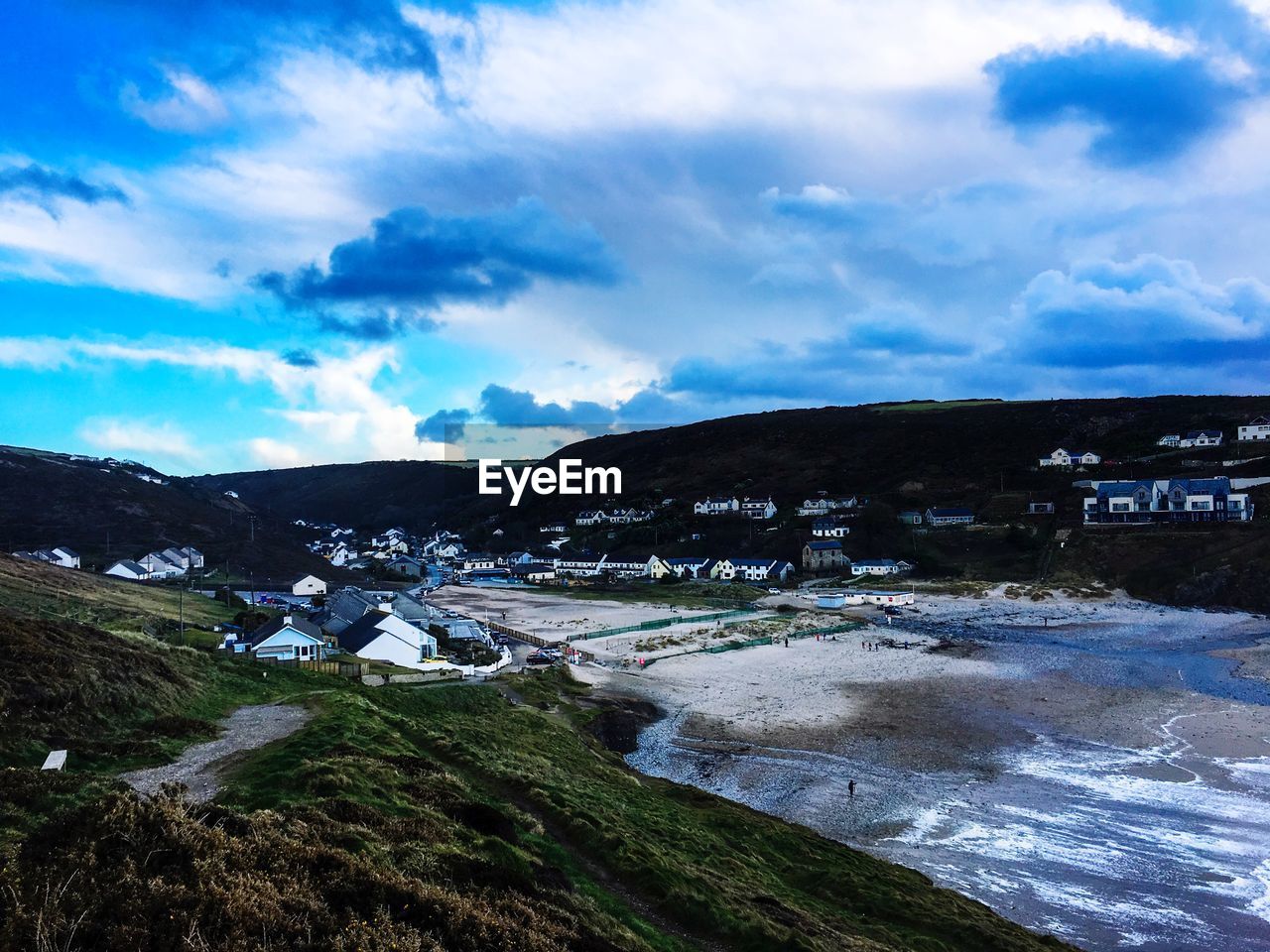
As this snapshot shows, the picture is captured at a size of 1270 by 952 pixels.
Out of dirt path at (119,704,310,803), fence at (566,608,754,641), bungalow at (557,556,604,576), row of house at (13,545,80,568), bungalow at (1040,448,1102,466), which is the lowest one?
fence at (566,608,754,641)

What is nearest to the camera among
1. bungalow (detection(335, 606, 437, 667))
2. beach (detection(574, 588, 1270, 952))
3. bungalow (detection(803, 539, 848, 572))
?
beach (detection(574, 588, 1270, 952))

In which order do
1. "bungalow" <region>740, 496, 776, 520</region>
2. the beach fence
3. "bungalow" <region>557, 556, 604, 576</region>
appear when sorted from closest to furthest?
the beach fence → "bungalow" <region>557, 556, 604, 576</region> → "bungalow" <region>740, 496, 776, 520</region>

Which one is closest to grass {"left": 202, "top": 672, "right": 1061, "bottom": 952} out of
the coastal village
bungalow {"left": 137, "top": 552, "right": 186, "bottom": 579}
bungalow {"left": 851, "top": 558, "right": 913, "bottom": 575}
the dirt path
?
the dirt path

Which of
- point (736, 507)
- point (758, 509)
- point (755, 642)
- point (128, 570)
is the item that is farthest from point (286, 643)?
point (736, 507)

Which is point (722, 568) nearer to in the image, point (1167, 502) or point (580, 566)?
point (580, 566)

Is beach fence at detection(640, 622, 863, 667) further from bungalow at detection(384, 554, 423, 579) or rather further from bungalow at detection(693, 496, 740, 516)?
bungalow at detection(693, 496, 740, 516)

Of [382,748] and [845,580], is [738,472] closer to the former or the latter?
[845,580]
